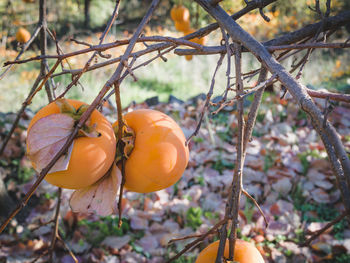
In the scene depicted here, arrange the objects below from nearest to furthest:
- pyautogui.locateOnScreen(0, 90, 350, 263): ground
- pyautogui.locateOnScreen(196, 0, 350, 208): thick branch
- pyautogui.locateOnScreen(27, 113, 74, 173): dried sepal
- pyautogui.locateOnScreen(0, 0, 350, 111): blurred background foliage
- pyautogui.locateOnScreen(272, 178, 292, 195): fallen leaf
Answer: pyautogui.locateOnScreen(196, 0, 350, 208): thick branch < pyautogui.locateOnScreen(27, 113, 74, 173): dried sepal < pyautogui.locateOnScreen(0, 90, 350, 263): ground < pyautogui.locateOnScreen(272, 178, 292, 195): fallen leaf < pyautogui.locateOnScreen(0, 0, 350, 111): blurred background foliage

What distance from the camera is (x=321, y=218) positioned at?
230cm

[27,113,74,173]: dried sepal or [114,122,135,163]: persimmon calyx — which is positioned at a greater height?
[114,122,135,163]: persimmon calyx

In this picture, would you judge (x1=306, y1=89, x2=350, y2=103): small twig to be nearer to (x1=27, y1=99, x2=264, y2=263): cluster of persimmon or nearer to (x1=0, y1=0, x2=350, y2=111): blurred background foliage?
(x1=27, y1=99, x2=264, y2=263): cluster of persimmon

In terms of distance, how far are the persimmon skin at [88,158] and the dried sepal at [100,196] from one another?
1.2 inches

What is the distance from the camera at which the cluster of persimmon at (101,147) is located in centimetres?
58

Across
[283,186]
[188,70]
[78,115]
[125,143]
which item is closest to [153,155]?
[125,143]

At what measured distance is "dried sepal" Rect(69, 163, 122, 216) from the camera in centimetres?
65

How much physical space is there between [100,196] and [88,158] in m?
0.10

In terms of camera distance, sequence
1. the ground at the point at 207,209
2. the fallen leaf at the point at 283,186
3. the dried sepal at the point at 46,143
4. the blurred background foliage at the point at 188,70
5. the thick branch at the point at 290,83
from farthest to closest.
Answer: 1. the blurred background foliage at the point at 188,70
2. the fallen leaf at the point at 283,186
3. the ground at the point at 207,209
4. the dried sepal at the point at 46,143
5. the thick branch at the point at 290,83

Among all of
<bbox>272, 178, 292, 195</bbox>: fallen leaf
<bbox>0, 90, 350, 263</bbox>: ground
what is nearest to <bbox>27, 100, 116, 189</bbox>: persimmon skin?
<bbox>0, 90, 350, 263</bbox>: ground

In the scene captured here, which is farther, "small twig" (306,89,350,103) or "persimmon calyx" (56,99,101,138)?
"persimmon calyx" (56,99,101,138)

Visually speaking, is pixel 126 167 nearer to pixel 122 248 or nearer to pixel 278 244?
pixel 122 248

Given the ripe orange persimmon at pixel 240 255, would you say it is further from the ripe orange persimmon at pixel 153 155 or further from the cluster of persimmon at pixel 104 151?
the ripe orange persimmon at pixel 153 155

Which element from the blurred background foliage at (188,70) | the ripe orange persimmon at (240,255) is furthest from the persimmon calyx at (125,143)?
the blurred background foliage at (188,70)
